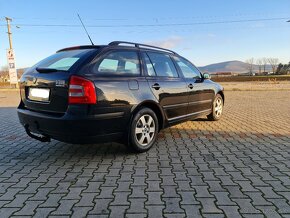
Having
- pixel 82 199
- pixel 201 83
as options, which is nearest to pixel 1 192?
pixel 82 199

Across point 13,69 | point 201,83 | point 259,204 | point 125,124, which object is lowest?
point 259,204

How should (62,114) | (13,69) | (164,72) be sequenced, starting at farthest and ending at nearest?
1. (13,69)
2. (164,72)
3. (62,114)

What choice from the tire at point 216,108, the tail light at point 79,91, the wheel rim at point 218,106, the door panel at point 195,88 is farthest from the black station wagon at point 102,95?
the wheel rim at point 218,106

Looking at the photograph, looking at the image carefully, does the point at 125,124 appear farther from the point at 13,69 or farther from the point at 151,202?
the point at 13,69

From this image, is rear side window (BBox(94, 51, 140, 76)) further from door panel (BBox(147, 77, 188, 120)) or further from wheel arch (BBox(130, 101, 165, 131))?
wheel arch (BBox(130, 101, 165, 131))

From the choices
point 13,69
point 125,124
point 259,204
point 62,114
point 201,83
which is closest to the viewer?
point 259,204

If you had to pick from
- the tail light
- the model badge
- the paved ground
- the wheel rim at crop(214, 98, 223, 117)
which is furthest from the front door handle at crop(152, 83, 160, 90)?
the wheel rim at crop(214, 98, 223, 117)

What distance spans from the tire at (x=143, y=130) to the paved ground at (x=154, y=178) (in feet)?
0.57

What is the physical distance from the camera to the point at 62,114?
359cm

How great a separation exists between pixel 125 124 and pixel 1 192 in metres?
1.76

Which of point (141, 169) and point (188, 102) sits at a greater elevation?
point (188, 102)

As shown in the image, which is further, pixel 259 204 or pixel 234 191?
pixel 234 191

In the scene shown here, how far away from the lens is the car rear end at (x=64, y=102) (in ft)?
11.5

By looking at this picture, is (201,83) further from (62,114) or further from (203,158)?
(62,114)
